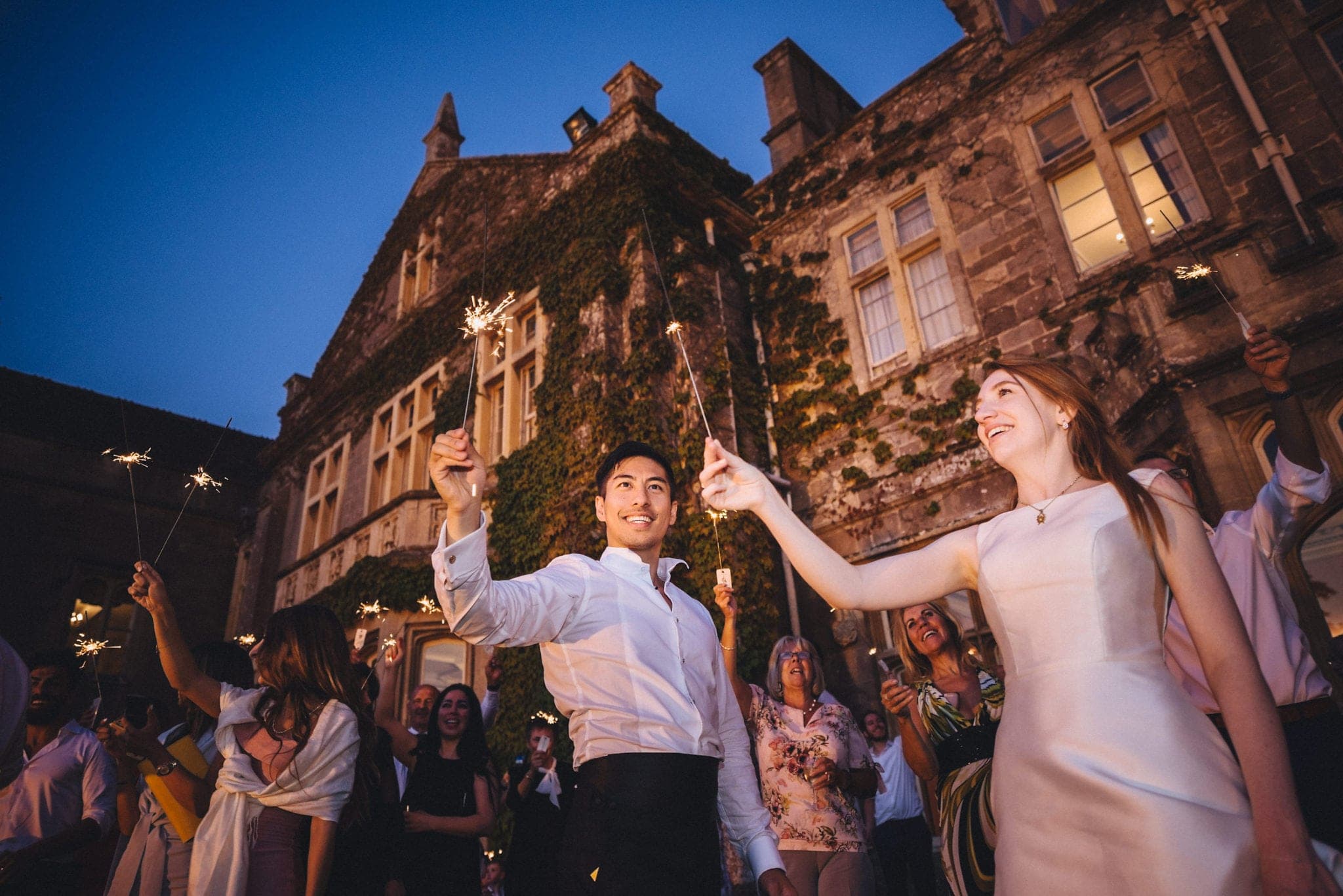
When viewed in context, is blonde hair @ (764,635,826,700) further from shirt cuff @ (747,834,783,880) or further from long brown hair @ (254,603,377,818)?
long brown hair @ (254,603,377,818)

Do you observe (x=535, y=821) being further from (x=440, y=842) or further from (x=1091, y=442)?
(x=1091, y=442)

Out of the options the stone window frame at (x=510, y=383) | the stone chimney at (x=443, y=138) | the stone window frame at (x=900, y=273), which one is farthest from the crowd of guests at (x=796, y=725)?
the stone chimney at (x=443, y=138)

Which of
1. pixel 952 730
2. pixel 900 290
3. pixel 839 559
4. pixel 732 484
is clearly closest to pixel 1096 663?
pixel 839 559

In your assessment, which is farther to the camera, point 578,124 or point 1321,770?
point 578,124

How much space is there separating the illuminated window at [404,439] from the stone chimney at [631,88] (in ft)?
16.6

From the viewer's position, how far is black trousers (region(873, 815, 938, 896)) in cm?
471

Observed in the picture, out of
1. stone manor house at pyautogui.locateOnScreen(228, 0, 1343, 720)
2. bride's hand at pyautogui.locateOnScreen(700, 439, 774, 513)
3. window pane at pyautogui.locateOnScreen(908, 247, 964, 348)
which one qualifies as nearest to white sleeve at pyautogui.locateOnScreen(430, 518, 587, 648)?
bride's hand at pyautogui.locateOnScreen(700, 439, 774, 513)

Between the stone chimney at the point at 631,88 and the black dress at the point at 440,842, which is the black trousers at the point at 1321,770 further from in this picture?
the stone chimney at the point at 631,88

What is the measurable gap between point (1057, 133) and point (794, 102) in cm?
408

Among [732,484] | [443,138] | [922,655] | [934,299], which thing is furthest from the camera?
[443,138]

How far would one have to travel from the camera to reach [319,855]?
2.67 metres

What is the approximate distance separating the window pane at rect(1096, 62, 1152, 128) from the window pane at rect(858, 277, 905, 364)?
8.52ft

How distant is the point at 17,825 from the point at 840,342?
25.3ft

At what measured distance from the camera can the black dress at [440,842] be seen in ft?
11.7
